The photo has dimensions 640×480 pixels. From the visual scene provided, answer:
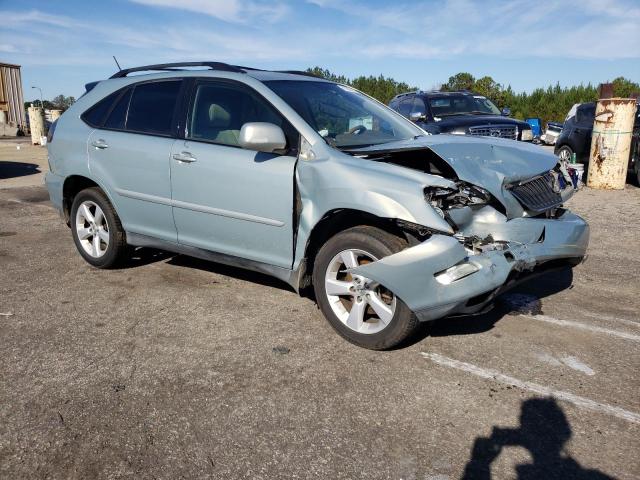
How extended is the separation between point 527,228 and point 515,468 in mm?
1606

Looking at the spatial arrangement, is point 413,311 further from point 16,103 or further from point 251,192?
point 16,103

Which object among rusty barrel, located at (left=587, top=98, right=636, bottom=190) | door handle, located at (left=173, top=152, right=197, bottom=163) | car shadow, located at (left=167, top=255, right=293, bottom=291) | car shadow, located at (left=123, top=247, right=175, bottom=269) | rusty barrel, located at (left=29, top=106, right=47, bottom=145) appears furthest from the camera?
rusty barrel, located at (left=29, top=106, right=47, bottom=145)

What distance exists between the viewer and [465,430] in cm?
273

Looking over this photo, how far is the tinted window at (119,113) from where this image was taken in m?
4.91

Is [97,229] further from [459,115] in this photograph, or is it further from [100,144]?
[459,115]

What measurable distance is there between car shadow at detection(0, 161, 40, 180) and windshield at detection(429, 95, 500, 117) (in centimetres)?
913

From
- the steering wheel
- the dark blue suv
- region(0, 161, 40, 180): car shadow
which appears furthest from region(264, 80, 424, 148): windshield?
region(0, 161, 40, 180): car shadow

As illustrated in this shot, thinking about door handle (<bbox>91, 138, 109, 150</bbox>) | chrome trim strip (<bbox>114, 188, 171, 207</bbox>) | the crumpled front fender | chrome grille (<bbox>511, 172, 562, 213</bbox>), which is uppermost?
door handle (<bbox>91, 138, 109, 150</bbox>)

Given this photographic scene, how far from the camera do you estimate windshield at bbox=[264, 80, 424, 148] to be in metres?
4.04

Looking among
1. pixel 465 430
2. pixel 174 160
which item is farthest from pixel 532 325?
pixel 174 160

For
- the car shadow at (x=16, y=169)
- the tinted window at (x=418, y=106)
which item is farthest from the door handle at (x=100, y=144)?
the car shadow at (x=16, y=169)

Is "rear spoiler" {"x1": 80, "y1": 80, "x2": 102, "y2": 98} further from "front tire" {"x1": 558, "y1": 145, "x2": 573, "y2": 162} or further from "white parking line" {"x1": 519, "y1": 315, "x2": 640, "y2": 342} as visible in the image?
"front tire" {"x1": 558, "y1": 145, "x2": 573, "y2": 162}

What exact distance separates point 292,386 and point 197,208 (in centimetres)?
173

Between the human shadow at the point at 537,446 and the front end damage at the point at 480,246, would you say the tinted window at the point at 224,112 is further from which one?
the human shadow at the point at 537,446
